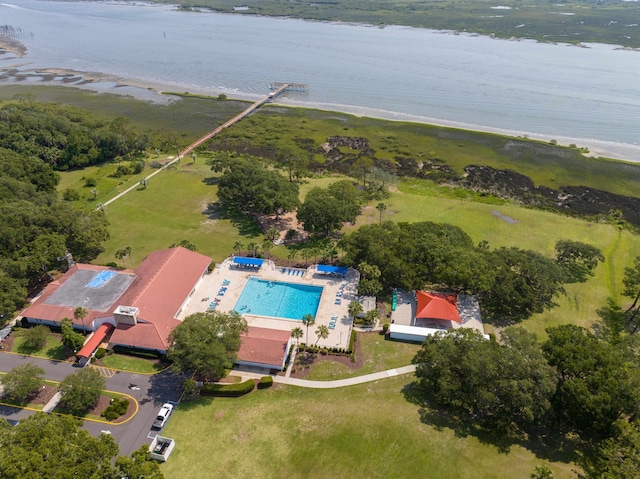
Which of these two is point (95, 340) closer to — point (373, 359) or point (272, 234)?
point (272, 234)

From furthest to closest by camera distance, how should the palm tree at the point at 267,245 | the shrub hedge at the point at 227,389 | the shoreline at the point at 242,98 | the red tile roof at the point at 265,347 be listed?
the shoreline at the point at 242,98 → the palm tree at the point at 267,245 → the red tile roof at the point at 265,347 → the shrub hedge at the point at 227,389

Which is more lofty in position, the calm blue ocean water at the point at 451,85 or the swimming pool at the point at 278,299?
the calm blue ocean water at the point at 451,85

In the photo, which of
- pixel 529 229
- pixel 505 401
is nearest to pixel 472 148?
pixel 529 229

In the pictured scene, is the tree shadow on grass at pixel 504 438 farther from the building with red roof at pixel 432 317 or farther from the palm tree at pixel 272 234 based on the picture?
the palm tree at pixel 272 234

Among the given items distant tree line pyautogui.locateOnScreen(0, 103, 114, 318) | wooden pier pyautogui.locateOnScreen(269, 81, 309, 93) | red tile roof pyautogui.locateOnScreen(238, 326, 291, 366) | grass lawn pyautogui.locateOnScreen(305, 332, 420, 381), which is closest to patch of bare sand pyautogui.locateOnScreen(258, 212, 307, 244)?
red tile roof pyautogui.locateOnScreen(238, 326, 291, 366)

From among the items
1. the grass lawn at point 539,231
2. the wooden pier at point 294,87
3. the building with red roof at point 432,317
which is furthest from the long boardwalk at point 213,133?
the building with red roof at point 432,317

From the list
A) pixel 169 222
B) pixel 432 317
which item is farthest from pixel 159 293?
pixel 432 317
